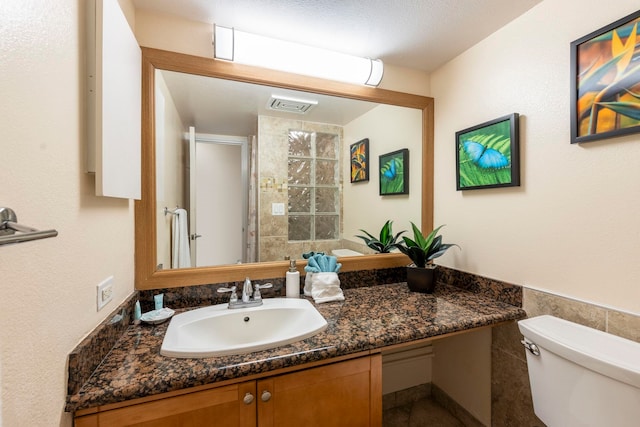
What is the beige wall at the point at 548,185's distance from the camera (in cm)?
95

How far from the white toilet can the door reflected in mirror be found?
0.91 m

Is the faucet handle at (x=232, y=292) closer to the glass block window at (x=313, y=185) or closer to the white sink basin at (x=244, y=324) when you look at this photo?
the white sink basin at (x=244, y=324)

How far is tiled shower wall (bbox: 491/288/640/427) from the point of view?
0.97 meters

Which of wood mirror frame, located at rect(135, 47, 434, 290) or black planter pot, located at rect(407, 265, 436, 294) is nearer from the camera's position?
wood mirror frame, located at rect(135, 47, 434, 290)

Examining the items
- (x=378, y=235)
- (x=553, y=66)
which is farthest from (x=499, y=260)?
(x=553, y=66)

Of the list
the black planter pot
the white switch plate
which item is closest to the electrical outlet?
the white switch plate

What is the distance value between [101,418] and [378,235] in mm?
1449

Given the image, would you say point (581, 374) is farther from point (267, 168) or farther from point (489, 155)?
point (267, 168)

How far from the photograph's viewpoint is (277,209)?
155cm

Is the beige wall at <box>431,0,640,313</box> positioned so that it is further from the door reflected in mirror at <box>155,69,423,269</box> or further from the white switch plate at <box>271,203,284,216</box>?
the white switch plate at <box>271,203,284,216</box>

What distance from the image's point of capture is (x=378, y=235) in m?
1.75

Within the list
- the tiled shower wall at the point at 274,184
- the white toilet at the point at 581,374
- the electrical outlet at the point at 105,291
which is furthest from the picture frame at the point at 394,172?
the electrical outlet at the point at 105,291

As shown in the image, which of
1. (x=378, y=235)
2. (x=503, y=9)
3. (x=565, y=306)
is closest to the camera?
(x=565, y=306)

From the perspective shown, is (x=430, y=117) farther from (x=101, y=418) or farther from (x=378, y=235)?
(x=101, y=418)
